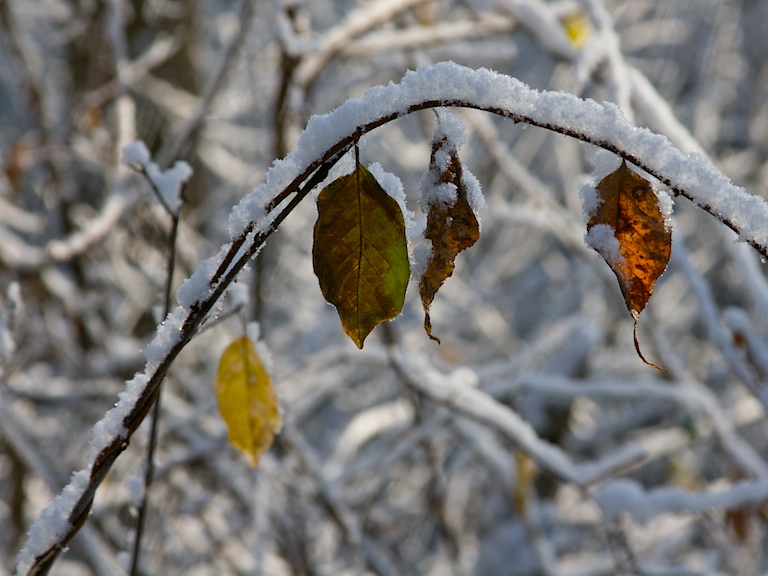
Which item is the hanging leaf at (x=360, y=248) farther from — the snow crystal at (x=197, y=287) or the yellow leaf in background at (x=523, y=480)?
the yellow leaf in background at (x=523, y=480)

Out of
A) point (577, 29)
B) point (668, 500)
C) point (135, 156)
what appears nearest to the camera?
point (135, 156)

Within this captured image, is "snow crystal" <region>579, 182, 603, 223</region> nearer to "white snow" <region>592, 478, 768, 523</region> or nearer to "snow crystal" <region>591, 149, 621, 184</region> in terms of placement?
"snow crystal" <region>591, 149, 621, 184</region>

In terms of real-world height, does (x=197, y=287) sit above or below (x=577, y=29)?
below

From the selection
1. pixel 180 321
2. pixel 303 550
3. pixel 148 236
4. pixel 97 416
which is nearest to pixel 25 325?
pixel 97 416

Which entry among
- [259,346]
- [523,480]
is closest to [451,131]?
[259,346]

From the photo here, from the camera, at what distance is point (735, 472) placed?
1.38 m

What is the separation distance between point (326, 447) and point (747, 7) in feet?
10.7

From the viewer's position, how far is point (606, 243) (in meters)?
0.37

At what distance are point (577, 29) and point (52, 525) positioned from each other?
4.99 ft

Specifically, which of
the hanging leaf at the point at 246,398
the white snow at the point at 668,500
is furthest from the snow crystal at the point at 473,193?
the white snow at the point at 668,500

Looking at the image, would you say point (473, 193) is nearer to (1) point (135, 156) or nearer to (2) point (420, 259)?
(2) point (420, 259)

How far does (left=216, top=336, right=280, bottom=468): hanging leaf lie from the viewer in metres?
0.56

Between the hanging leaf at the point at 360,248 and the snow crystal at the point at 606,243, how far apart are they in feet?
0.33

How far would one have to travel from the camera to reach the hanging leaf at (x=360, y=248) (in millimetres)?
377
